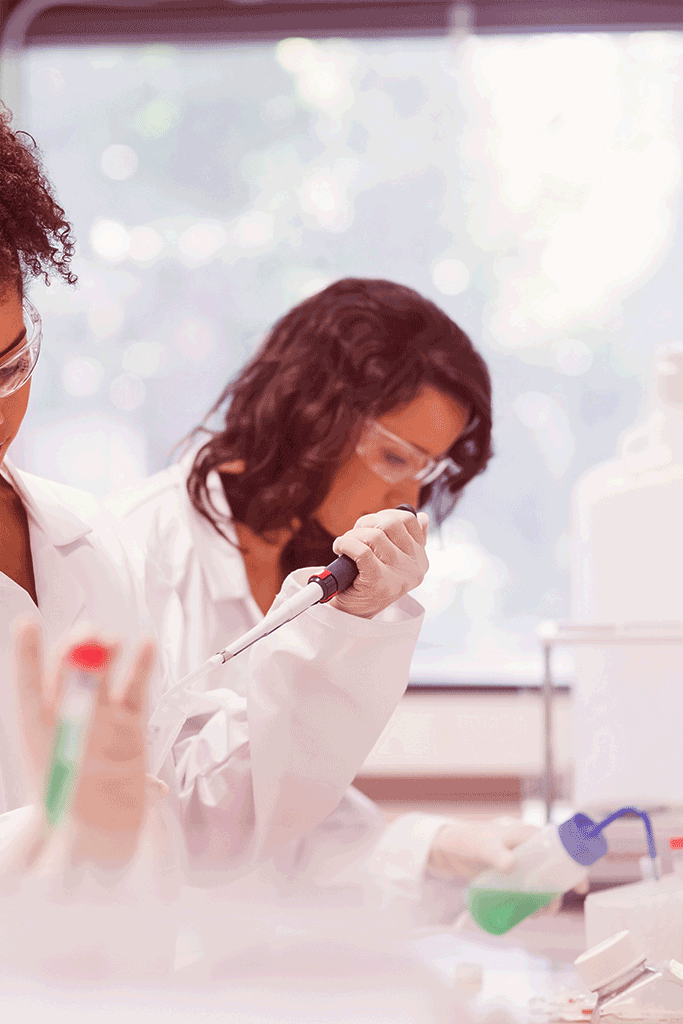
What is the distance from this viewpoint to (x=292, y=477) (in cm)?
78

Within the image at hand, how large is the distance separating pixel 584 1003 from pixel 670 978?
0.06m

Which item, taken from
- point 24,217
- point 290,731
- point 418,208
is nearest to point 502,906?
point 290,731

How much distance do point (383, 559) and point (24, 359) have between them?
10.2 inches

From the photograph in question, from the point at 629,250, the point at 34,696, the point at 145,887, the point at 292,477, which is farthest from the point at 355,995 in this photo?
the point at 629,250

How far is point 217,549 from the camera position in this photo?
765 millimetres

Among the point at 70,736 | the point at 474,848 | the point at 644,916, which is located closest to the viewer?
the point at 70,736

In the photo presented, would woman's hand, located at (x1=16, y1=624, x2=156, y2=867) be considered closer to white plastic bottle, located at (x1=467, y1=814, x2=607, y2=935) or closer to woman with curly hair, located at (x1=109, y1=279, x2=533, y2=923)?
woman with curly hair, located at (x1=109, y1=279, x2=533, y2=923)

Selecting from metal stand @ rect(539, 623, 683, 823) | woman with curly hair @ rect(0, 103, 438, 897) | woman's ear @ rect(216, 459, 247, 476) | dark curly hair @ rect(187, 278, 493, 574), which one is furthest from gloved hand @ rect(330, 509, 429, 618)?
metal stand @ rect(539, 623, 683, 823)

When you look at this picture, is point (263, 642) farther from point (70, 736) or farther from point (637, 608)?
point (637, 608)

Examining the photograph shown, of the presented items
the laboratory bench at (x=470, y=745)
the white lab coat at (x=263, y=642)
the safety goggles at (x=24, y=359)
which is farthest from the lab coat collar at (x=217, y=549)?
the laboratory bench at (x=470, y=745)

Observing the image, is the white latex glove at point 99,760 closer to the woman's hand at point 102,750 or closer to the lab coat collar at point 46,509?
the woman's hand at point 102,750

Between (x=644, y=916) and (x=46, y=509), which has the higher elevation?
(x=46, y=509)

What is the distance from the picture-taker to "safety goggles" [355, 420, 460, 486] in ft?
2.39

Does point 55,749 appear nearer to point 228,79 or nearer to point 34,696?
point 34,696
